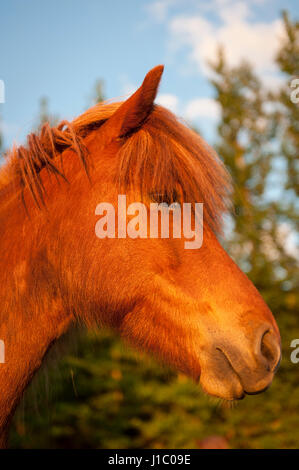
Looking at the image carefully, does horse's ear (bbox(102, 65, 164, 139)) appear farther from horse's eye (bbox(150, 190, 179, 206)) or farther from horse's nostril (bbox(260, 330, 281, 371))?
horse's nostril (bbox(260, 330, 281, 371))

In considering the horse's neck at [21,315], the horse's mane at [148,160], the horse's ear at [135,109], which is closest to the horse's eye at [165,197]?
the horse's mane at [148,160]

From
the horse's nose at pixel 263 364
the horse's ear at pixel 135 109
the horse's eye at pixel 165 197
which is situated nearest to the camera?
the horse's nose at pixel 263 364

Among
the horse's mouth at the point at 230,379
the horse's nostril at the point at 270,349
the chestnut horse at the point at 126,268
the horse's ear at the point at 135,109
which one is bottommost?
the horse's mouth at the point at 230,379

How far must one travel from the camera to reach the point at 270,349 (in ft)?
5.75

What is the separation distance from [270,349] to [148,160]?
1098mm

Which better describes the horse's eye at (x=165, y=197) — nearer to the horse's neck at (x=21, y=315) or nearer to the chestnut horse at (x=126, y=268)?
the chestnut horse at (x=126, y=268)

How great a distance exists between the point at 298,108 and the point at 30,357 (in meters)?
17.6

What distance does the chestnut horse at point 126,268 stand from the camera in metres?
1.80

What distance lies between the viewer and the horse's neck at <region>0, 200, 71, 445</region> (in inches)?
71.8

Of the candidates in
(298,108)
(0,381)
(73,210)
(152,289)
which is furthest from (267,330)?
(298,108)

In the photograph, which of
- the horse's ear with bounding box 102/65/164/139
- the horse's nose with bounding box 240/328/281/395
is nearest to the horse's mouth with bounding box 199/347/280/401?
the horse's nose with bounding box 240/328/281/395

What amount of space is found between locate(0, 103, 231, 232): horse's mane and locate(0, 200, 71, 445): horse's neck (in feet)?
0.86

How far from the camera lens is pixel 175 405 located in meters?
12.4
